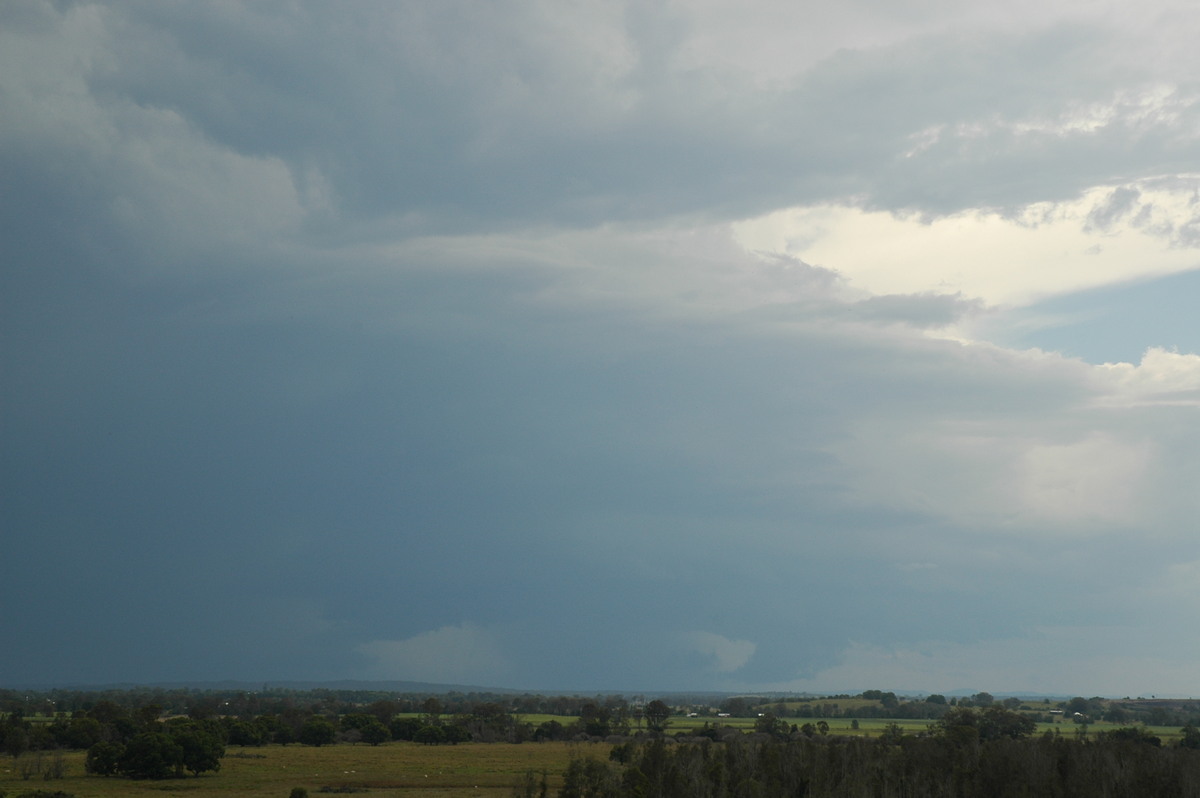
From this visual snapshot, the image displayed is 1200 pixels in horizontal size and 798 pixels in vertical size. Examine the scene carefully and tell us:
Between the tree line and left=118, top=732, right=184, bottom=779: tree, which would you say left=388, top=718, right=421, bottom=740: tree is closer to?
left=118, top=732, right=184, bottom=779: tree

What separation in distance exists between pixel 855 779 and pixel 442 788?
148 ft

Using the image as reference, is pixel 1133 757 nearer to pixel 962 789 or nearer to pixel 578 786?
pixel 962 789

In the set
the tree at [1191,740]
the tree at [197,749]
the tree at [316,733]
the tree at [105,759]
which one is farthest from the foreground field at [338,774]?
the tree at [1191,740]

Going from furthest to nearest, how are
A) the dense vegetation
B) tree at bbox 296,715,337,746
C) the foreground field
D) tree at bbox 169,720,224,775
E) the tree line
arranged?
tree at bbox 296,715,337,746, tree at bbox 169,720,224,775, the foreground field, the dense vegetation, the tree line

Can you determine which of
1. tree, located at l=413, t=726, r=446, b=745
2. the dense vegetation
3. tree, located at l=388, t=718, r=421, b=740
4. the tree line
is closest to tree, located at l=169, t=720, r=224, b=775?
the tree line

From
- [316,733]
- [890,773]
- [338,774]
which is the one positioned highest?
[890,773]

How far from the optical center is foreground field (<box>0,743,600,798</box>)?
101 metres

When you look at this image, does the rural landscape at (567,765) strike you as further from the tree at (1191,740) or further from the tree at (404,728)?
the tree at (404,728)

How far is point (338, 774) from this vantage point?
389ft

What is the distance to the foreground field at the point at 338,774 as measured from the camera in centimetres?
10075

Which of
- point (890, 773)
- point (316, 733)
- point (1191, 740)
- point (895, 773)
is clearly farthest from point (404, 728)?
point (1191, 740)

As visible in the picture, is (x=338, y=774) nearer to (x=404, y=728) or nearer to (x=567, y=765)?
(x=567, y=765)

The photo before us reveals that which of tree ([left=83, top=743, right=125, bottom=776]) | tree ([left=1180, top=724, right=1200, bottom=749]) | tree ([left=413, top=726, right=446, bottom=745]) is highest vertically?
tree ([left=1180, top=724, right=1200, bottom=749])

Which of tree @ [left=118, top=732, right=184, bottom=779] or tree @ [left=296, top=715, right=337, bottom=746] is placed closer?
tree @ [left=118, top=732, right=184, bottom=779]
